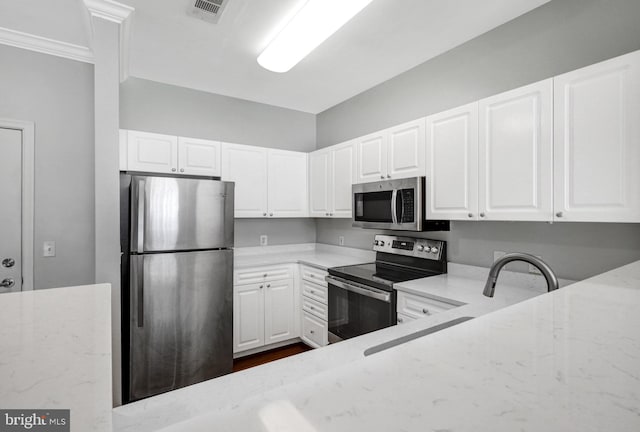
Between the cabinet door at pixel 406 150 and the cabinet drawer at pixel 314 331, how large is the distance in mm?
1517

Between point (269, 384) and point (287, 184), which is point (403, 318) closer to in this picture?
point (269, 384)

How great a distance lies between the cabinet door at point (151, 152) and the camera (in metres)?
2.68

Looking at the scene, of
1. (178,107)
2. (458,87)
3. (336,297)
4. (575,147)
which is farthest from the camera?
(178,107)

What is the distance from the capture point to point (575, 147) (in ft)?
5.10

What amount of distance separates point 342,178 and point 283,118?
1297mm

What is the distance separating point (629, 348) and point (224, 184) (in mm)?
2517

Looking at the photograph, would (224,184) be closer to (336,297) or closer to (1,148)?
(336,297)

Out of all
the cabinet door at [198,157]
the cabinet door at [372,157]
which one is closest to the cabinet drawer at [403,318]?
the cabinet door at [372,157]

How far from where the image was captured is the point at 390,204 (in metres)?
2.51

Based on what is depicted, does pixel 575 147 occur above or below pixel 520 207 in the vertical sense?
above

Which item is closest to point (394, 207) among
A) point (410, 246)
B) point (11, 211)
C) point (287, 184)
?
point (410, 246)

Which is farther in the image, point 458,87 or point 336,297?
point 336,297

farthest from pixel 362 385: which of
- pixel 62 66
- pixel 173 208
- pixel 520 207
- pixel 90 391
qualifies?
pixel 62 66

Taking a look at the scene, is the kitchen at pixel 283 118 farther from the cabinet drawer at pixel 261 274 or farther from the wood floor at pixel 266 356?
the wood floor at pixel 266 356
